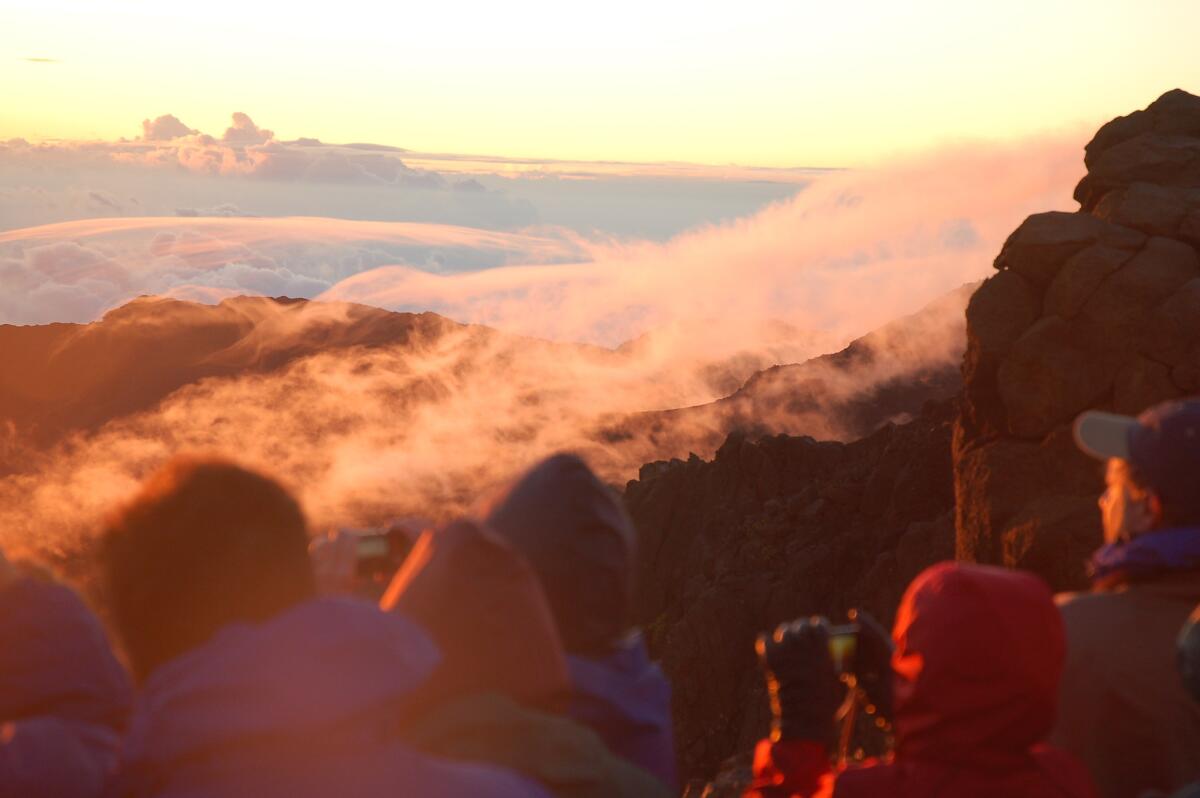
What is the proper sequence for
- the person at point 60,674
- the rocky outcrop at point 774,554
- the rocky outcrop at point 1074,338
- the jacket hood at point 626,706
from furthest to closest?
the rocky outcrop at point 774,554, the rocky outcrop at point 1074,338, the jacket hood at point 626,706, the person at point 60,674

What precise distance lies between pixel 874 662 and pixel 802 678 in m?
0.26

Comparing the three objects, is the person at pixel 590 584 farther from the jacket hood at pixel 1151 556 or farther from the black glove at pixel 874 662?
the jacket hood at pixel 1151 556

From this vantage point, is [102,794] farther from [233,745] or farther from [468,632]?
[468,632]

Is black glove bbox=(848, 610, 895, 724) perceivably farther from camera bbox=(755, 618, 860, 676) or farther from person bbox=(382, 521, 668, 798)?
person bbox=(382, 521, 668, 798)

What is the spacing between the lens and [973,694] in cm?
425

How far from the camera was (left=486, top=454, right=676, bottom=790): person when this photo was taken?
15.1 ft

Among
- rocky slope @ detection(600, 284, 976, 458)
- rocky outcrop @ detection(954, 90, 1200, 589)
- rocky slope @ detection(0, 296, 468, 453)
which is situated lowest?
rocky slope @ detection(0, 296, 468, 453)

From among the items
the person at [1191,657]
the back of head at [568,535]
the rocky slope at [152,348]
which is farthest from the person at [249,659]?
the rocky slope at [152,348]

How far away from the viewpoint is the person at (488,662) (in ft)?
12.8

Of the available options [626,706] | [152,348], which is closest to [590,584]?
[626,706]

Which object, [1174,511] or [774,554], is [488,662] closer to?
[1174,511]

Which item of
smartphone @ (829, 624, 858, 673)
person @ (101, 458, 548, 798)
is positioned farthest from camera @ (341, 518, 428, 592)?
smartphone @ (829, 624, 858, 673)

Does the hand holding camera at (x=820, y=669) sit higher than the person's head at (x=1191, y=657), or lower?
lower

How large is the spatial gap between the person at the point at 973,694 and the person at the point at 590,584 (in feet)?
2.17
